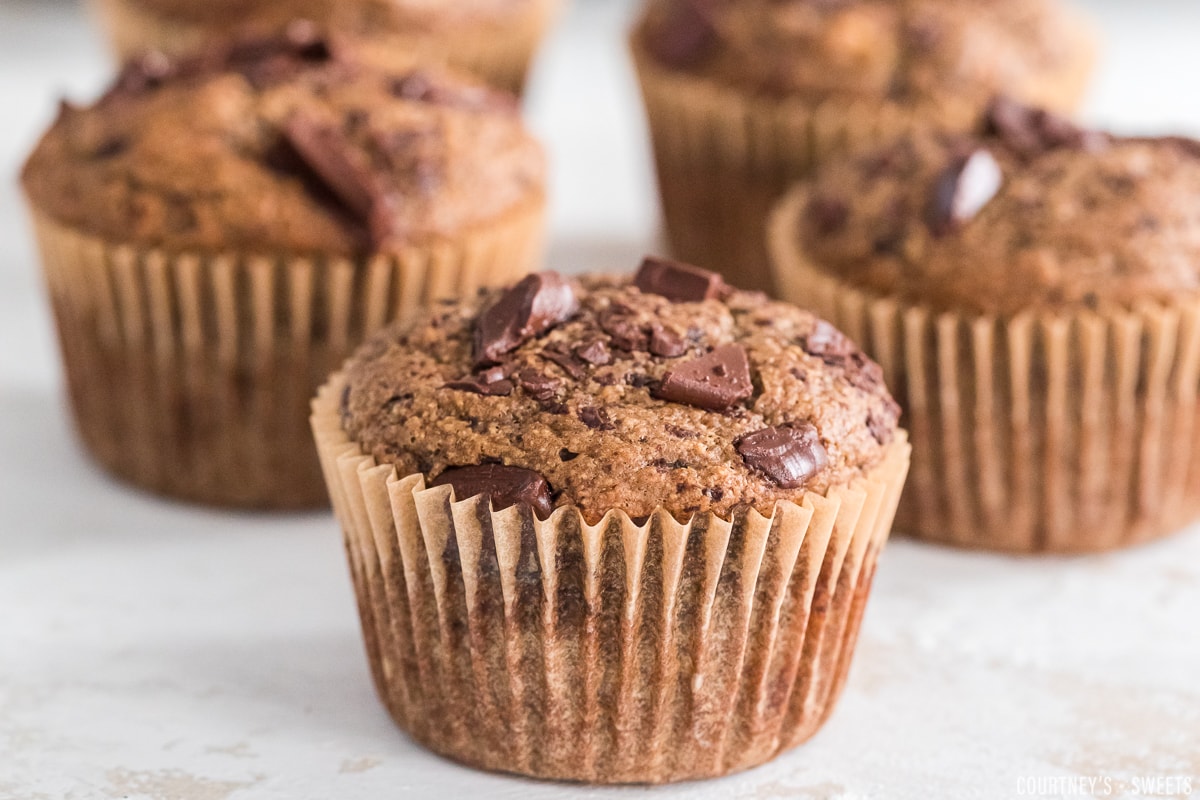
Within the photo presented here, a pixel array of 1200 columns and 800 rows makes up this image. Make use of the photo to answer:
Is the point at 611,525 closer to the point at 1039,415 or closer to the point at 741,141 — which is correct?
the point at 1039,415

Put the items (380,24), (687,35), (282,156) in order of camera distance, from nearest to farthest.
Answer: (282,156) < (687,35) < (380,24)

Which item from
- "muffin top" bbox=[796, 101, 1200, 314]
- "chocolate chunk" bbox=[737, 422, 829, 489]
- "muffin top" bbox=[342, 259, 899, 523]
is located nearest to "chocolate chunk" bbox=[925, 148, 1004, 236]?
"muffin top" bbox=[796, 101, 1200, 314]

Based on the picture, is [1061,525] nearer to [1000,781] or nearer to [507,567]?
[1000,781]

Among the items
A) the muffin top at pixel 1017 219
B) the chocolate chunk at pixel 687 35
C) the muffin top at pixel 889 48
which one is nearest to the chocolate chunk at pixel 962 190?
the muffin top at pixel 1017 219

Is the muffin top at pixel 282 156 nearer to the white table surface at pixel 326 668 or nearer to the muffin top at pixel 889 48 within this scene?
the white table surface at pixel 326 668

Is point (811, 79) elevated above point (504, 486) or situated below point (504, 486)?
above

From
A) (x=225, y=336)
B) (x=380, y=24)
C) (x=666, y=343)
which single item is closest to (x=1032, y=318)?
(x=666, y=343)
